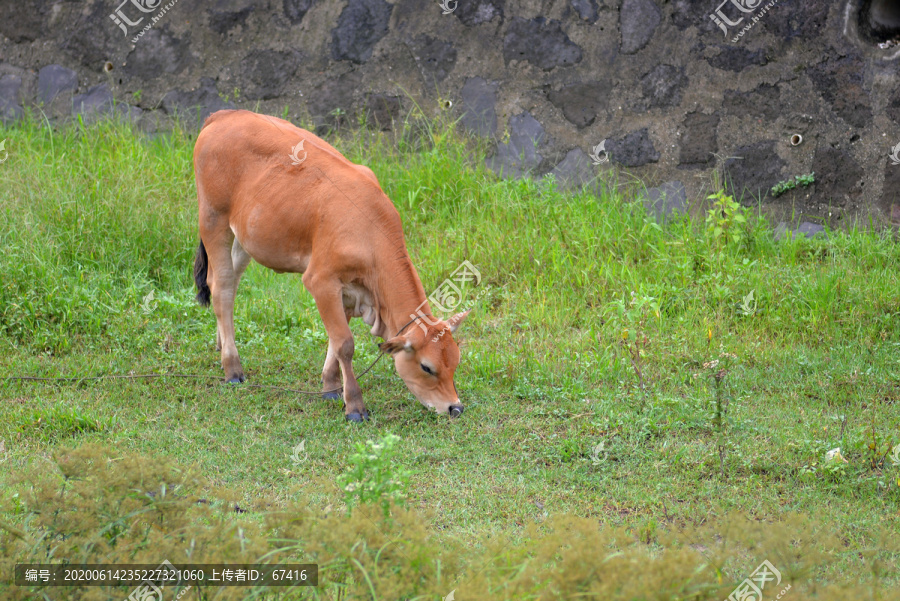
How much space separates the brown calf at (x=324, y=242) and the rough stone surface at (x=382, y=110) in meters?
2.41

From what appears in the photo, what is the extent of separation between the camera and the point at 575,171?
23.9ft

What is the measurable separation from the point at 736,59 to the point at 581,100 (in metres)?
1.30

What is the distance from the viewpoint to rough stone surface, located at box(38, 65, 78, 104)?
8109 millimetres

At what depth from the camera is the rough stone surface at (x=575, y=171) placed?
23.7 feet

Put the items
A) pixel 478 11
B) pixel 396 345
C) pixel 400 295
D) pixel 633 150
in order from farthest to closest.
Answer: pixel 478 11 < pixel 633 150 < pixel 400 295 < pixel 396 345

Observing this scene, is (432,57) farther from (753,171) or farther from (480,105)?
(753,171)

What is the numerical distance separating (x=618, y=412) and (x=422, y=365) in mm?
1127

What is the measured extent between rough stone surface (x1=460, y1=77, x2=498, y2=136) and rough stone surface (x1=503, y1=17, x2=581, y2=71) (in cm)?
31

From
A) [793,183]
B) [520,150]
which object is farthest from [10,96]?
[793,183]

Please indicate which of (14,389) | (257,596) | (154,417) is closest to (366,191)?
(154,417)

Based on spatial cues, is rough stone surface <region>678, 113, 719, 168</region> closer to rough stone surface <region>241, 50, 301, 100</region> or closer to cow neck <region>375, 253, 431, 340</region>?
cow neck <region>375, 253, 431, 340</region>

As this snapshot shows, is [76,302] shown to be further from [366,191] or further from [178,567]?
[178,567]

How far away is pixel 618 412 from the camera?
4633 mm

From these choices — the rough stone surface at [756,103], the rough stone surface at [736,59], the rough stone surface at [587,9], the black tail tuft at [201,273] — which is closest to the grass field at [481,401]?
the black tail tuft at [201,273]
